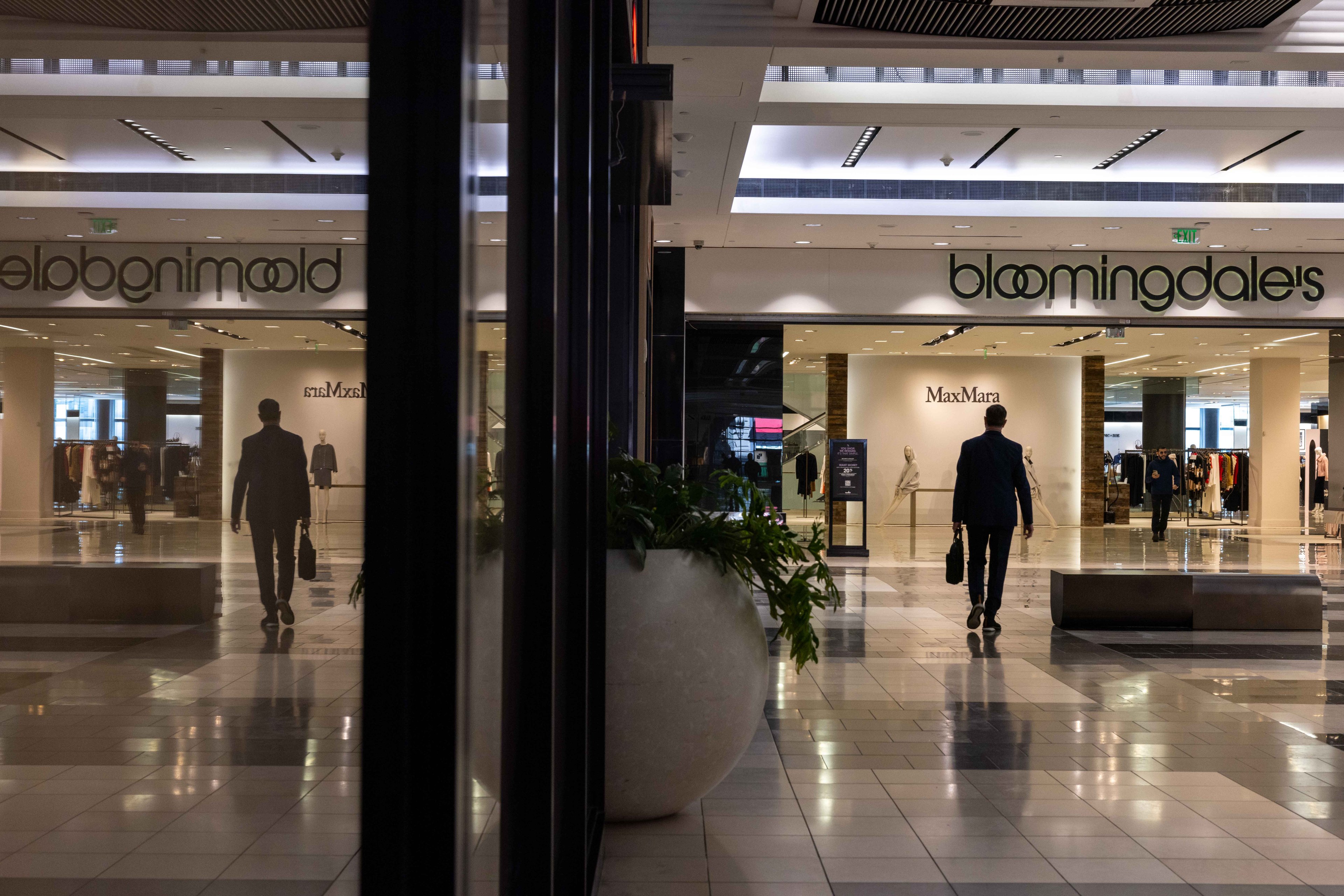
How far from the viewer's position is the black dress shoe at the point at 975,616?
7203mm

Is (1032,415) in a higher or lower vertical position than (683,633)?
higher

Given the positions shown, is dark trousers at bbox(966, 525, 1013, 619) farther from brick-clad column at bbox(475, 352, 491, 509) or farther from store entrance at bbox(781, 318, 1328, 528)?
store entrance at bbox(781, 318, 1328, 528)

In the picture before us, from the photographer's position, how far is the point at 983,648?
660 cm

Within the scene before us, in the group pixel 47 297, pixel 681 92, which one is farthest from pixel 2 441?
pixel 681 92

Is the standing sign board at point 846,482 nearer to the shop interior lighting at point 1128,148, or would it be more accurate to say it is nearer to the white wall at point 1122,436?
the shop interior lighting at point 1128,148

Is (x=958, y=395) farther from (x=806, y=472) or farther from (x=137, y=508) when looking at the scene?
(x=137, y=508)

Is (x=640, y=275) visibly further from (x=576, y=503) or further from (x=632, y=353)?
(x=576, y=503)

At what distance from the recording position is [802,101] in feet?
27.5

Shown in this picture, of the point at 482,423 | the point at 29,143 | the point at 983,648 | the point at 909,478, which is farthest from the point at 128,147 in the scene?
the point at 909,478

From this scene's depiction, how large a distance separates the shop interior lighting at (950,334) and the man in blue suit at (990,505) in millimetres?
7005

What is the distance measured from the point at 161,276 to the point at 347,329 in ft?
0.93

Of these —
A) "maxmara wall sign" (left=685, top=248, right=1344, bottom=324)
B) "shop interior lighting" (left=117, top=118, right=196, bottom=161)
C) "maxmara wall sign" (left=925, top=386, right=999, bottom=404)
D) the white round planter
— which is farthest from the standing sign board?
the white round planter

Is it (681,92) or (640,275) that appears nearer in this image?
(640,275)

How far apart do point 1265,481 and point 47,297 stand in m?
24.9
